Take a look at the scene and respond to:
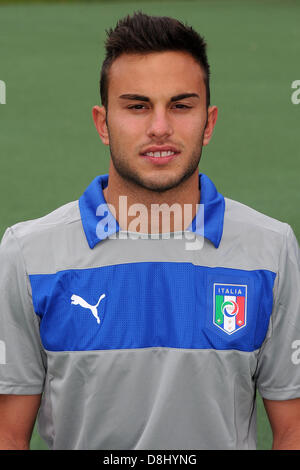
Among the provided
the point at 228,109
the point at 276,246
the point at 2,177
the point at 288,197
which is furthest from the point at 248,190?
the point at 276,246

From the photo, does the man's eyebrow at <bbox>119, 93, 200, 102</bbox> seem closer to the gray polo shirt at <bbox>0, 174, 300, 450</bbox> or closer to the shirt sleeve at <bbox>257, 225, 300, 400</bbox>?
the gray polo shirt at <bbox>0, 174, 300, 450</bbox>

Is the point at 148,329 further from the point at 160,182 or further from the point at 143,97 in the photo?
the point at 143,97

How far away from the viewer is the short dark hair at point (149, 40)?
165cm

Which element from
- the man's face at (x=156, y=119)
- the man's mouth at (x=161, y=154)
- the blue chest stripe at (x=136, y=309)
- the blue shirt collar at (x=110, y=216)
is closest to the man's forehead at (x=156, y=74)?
the man's face at (x=156, y=119)

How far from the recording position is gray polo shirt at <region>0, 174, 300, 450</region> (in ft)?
5.41

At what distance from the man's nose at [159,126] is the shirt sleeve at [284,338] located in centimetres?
33

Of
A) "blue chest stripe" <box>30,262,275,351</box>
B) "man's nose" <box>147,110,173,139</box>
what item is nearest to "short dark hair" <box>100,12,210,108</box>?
"man's nose" <box>147,110,173,139</box>

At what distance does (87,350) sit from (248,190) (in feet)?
9.60

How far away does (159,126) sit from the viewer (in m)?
1.63

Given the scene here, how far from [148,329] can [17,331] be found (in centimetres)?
26

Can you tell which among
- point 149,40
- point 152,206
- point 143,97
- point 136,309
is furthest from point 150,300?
point 149,40

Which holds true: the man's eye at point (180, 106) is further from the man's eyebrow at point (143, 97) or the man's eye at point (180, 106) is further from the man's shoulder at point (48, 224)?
the man's shoulder at point (48, 224)

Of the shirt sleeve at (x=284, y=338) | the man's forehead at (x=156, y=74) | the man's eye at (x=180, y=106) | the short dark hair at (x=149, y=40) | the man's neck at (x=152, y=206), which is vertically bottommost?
the shirt sleeve at (x=284, y=338)

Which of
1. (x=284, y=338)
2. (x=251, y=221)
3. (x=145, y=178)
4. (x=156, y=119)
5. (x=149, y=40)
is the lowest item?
(x=284, y=338)
